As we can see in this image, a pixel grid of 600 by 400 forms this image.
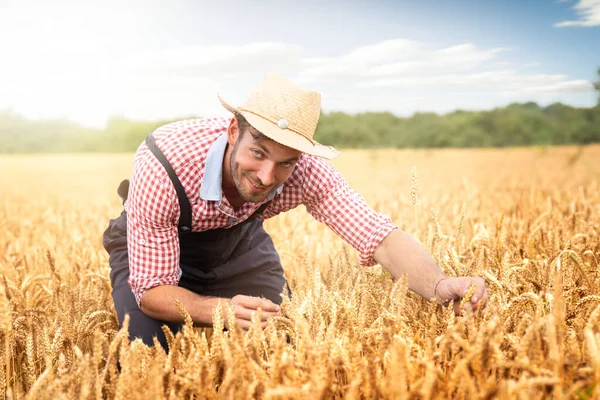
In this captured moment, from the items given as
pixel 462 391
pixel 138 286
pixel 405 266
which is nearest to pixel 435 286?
pixel 405 266

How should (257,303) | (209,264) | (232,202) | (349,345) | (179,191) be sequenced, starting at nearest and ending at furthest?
(349,345) → (257,303) → (179,191) → (232,202) → (209,264)

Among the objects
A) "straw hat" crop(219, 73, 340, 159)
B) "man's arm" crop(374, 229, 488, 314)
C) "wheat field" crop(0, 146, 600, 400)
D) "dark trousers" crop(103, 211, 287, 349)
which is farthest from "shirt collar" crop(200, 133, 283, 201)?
"man's arm" crop(374, 229, 488, 314)

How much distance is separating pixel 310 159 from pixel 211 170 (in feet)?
1.67

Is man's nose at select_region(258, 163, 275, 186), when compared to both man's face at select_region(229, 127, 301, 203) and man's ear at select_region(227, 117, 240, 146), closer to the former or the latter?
man's face at select_region(229, 127, 301, 203)

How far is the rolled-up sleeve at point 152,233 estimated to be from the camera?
2359mm

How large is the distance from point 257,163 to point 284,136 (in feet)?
0.63

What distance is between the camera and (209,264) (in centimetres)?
301

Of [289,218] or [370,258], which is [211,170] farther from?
[289,218]

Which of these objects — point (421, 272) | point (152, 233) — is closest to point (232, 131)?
point (152, 233)

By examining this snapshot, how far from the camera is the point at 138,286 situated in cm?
238

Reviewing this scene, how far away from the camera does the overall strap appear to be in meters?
2.41

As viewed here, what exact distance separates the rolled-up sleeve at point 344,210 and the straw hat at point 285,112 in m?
0.32

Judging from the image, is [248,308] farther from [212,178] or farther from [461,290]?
[461,290]

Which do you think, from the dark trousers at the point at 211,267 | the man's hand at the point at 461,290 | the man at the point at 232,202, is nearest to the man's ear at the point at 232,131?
the man at the point at 232,202
